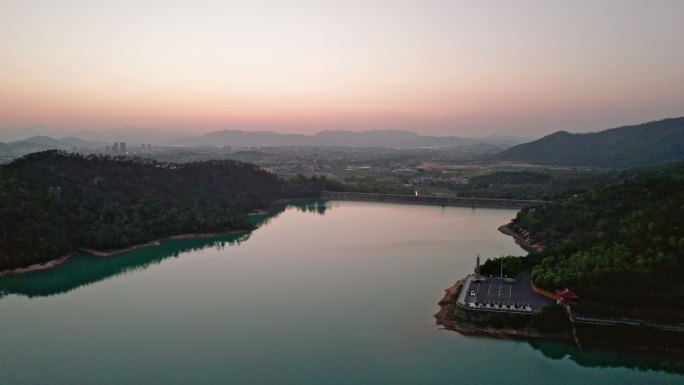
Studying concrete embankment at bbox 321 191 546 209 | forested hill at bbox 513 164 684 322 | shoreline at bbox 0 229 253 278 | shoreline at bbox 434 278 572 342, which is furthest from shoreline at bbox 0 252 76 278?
concrete embankment at bbox 321 191 546 209

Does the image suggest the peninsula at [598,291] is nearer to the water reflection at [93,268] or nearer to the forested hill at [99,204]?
the water reflection at [93,268]

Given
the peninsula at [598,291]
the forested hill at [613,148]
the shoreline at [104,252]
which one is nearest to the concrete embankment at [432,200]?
the shoreline at [104,252]

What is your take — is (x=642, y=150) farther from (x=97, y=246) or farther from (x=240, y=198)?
(x=97, y=246)

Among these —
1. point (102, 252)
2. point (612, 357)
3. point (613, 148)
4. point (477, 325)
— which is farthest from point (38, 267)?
point (613, 148)

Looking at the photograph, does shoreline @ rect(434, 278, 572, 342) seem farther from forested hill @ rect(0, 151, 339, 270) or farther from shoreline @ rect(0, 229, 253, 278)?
forested hill @ rect(0, 151, 339, 270)

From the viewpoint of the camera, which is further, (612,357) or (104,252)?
(104,252)

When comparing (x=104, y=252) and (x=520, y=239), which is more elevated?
(x=104, y=252)

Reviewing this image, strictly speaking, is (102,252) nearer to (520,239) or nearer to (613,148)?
(520,239)
